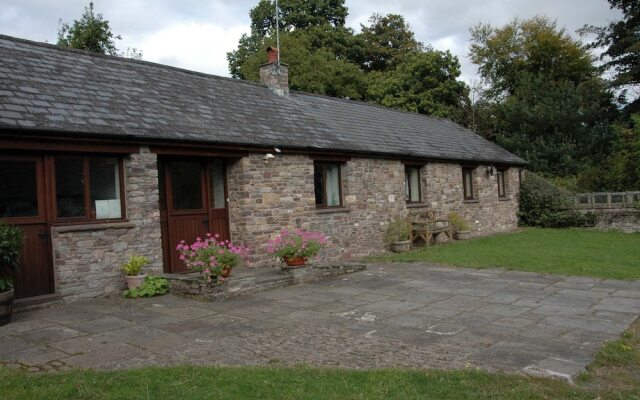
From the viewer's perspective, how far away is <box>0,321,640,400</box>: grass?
3953mm

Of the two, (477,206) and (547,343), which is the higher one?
(477,206)

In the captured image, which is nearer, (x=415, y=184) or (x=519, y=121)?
(x=415, y=184)

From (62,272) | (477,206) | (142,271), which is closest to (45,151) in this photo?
(62,272)

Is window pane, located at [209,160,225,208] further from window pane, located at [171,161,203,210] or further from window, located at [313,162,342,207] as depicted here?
window, located at [313,162,342,207]

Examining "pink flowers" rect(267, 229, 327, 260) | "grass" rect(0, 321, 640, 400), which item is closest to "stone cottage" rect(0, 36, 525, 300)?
"pink flowers" rect(267, 229, 327, 260)

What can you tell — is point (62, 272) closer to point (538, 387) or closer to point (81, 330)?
point (81, 330)

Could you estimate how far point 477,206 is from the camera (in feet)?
64.9

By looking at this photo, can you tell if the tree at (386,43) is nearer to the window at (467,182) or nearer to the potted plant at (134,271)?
the window at (467,182)

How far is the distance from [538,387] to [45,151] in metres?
7.65

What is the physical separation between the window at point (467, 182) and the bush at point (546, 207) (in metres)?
4.15

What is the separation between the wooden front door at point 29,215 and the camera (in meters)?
7.65

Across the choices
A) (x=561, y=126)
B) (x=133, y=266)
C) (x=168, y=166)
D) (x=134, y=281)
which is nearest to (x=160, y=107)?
(x=168, y=166)

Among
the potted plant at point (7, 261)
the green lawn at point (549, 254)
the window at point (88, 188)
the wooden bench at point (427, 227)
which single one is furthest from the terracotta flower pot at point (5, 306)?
the wooden bench at point (427, 227)

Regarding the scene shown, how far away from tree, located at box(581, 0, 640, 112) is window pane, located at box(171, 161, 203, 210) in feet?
86.5
